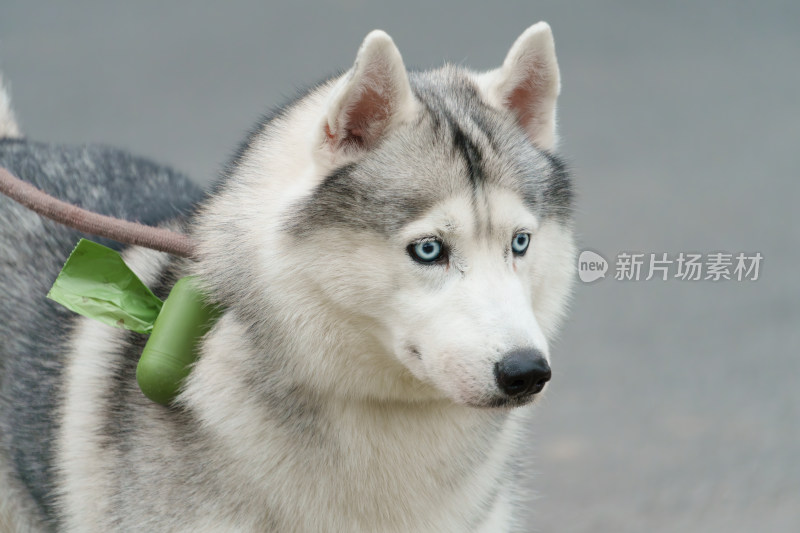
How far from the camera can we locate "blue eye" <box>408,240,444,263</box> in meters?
2.33

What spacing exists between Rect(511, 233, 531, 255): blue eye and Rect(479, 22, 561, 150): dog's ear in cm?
36

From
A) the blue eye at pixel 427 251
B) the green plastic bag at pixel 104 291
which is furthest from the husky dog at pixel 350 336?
the green plastic bag at pixel 104 291

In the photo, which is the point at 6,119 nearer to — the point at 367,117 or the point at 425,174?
the point at 367,117

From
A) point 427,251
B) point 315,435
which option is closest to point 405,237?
point 427,251

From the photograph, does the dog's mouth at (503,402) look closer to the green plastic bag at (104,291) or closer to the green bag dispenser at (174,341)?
the green bag dispenser at (174,341)

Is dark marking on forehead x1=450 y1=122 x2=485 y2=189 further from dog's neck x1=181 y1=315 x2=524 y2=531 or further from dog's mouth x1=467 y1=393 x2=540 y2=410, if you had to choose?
dog's neck x1=181 y1=315 x2=524 y2=531

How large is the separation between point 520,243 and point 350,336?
1.52ft

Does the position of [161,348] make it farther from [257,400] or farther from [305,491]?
[305,491]

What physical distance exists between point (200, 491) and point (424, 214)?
934mm

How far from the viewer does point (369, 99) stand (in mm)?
2436

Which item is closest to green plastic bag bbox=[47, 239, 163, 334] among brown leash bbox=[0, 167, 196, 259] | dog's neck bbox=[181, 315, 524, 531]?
brown leash bbox=[0, 167, 196, 259]

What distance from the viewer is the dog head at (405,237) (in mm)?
2270

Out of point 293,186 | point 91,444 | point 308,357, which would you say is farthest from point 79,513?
point 293,186

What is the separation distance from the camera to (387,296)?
7.73ft
